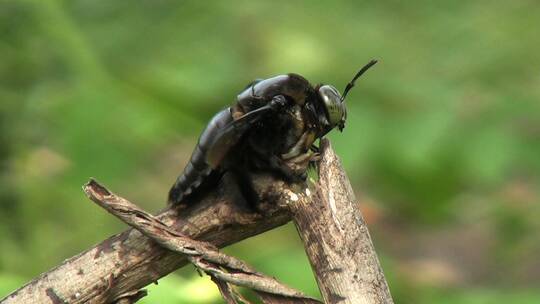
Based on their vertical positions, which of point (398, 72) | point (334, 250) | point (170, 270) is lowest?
point (334, 250)

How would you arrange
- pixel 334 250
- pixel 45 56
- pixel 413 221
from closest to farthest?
1. pixel 334 250
2. pixel 45 56
3. pixel 413 221

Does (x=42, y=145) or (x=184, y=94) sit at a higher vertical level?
(x=42, y=145)

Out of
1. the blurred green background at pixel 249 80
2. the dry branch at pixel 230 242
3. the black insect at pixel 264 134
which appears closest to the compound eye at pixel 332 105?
the black insect at pixel 264 134

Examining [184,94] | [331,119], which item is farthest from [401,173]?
[331,119]

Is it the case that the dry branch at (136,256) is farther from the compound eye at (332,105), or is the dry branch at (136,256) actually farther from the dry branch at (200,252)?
the compound eye at (332,105)

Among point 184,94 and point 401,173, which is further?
point 401,173

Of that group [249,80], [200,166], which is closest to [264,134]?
[200,166]

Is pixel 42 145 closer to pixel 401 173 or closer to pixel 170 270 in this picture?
pixel 401 173
